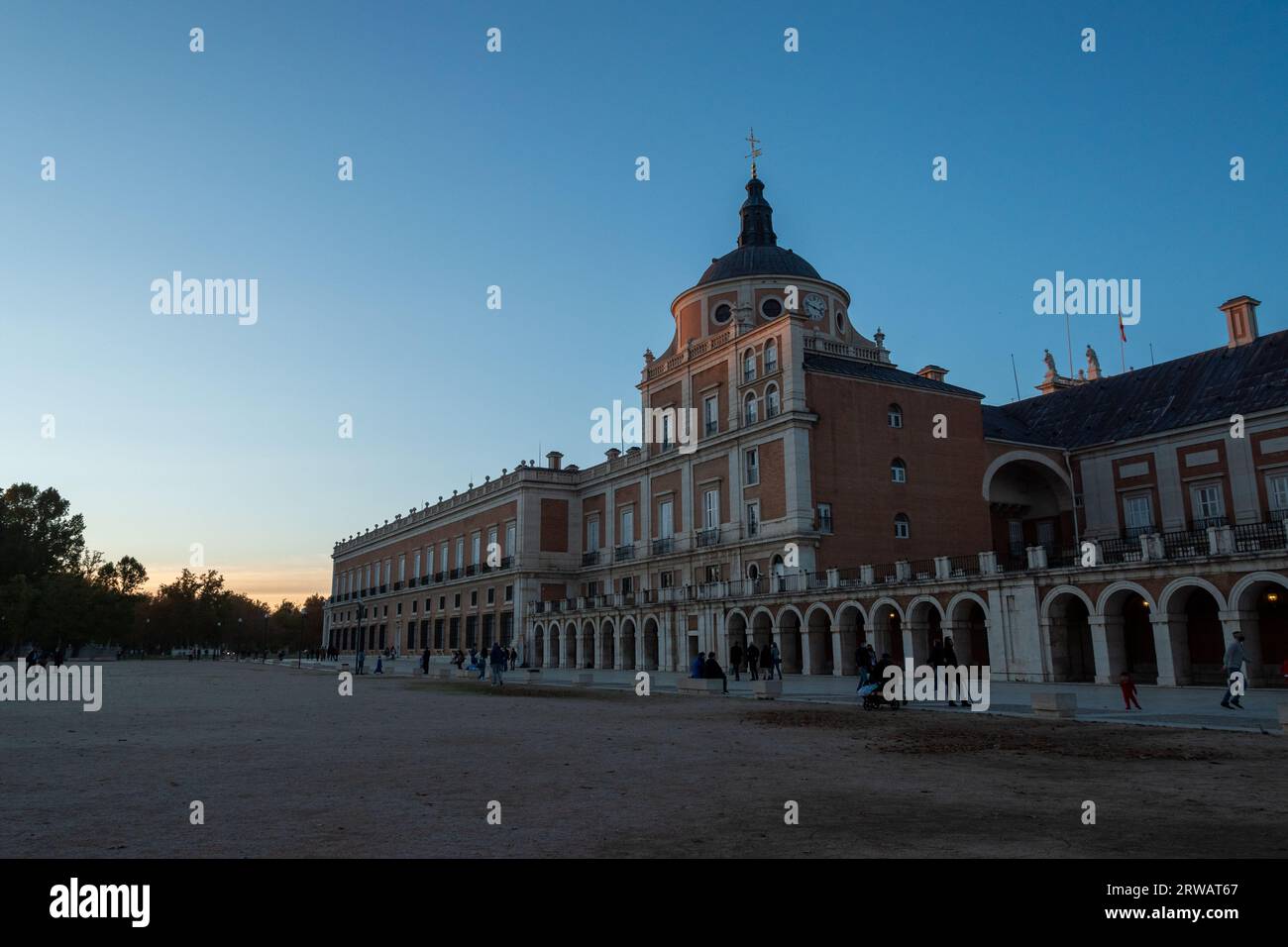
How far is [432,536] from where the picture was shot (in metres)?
82.4

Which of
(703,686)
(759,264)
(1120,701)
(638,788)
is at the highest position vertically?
(759,264)

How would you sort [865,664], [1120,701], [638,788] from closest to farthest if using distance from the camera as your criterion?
[638,788]
[1120,701]
[865,664]

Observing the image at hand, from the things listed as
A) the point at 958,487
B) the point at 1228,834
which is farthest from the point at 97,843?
the point at 958,487

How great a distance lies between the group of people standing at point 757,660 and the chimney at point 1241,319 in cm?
2822

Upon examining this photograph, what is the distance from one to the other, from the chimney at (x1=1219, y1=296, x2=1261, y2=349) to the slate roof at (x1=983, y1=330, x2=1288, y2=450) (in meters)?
0.62

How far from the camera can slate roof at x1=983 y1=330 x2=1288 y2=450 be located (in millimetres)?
42000

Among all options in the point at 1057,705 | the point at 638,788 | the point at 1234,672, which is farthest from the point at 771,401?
the point at 638,788

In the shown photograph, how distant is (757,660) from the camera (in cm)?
3684

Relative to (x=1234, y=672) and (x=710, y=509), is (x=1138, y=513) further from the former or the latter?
(x=1234, y=672)

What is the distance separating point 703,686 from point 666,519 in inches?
1053

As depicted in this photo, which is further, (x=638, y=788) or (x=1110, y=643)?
(x=1110, y=643)

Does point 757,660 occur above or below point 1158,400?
below

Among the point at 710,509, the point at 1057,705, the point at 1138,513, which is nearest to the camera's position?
the point at 1057,705
